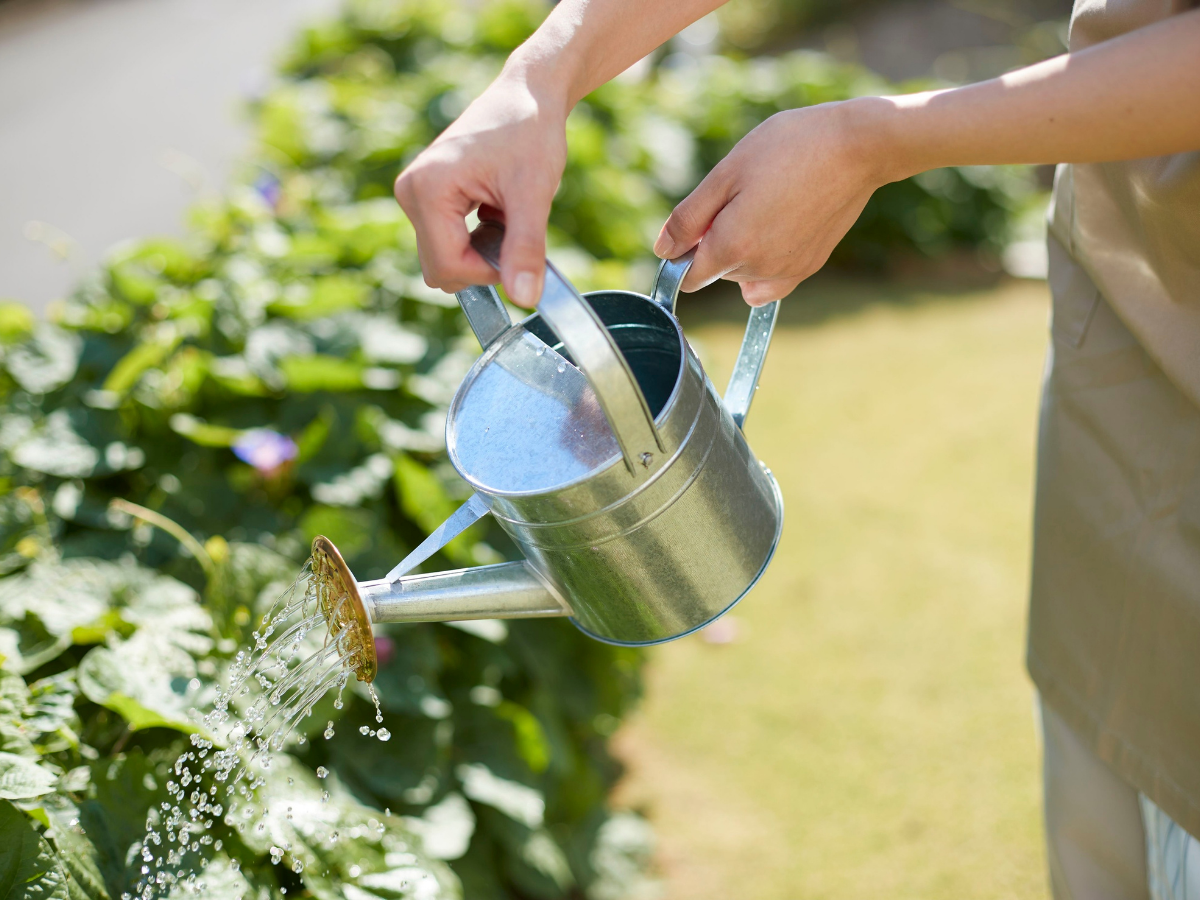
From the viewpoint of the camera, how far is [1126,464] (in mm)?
1205

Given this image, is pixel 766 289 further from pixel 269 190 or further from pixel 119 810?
pixel 269 190

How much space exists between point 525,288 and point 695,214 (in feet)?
0.81

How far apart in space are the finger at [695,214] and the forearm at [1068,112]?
6.1 inches

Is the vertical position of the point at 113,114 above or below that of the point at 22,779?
below

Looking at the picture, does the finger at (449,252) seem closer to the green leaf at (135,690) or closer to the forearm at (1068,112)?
the forearm at (1068,112)

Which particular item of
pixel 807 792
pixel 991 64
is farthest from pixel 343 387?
pixel 991 64

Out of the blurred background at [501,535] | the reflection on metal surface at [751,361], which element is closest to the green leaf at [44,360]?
the blurred background at [501,535]

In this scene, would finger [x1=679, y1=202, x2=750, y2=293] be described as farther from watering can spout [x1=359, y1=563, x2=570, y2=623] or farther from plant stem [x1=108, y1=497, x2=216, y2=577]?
plant stem [x1=108, y1=497, x2=216, y2=577]

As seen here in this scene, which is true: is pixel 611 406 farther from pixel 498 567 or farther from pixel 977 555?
pixel 977 555

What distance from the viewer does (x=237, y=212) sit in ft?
8.73

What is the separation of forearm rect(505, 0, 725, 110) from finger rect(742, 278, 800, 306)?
→ 0.94 ft

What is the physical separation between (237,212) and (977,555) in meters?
2.40

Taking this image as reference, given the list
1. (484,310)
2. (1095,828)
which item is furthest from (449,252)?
(1095,828)

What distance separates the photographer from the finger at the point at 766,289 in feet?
3.58
